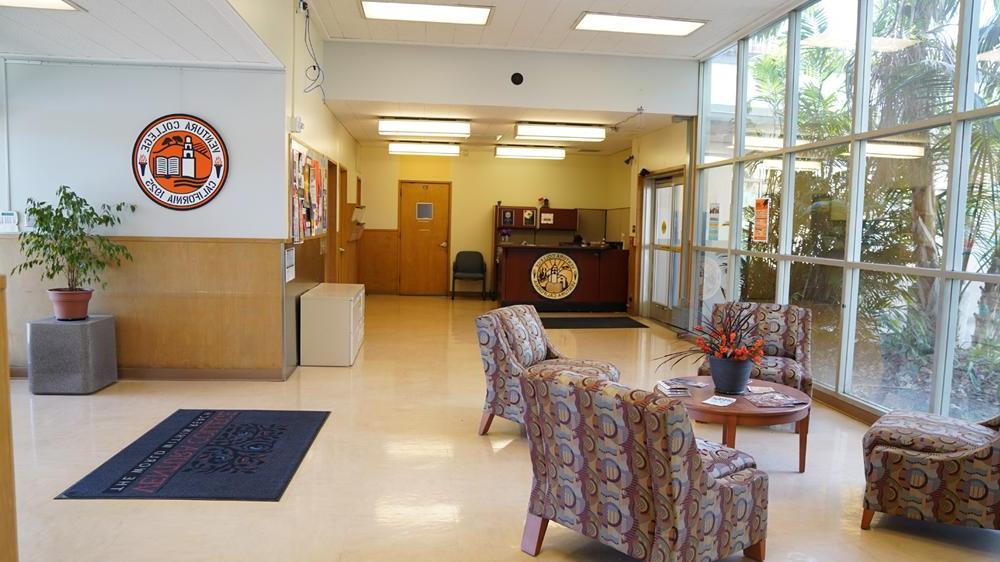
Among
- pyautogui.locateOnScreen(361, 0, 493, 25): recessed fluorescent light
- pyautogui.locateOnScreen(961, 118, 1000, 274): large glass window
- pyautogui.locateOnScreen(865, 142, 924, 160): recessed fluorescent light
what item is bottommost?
pyautogui.locateOnScreen(961, 118, 1000, 274): large glass window

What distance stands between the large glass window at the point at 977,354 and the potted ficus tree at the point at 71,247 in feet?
20.1

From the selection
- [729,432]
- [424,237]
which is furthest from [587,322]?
[729,432]

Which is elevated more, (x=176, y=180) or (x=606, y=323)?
(x=176, y=180)

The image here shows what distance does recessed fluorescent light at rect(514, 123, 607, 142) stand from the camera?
351 inches

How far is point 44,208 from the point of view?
550 cm

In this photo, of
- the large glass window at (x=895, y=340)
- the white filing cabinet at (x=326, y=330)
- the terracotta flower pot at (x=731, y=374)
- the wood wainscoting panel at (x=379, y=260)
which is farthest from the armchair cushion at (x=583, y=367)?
the wood wainscoting panel at (x=379, y=260)

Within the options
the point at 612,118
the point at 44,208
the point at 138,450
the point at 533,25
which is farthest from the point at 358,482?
the point at 612,118

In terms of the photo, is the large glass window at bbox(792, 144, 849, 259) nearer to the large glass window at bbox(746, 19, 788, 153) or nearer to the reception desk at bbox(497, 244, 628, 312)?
the large glass window at bbox(746, 19, 788, 153)

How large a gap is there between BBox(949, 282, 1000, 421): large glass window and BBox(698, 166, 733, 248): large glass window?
3417mm

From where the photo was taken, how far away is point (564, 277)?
10.7 metres

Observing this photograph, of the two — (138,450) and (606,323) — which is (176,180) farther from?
(606,323)

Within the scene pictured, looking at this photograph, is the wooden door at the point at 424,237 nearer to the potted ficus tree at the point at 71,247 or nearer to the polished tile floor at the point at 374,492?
the polished tile floor at the point at 374,492

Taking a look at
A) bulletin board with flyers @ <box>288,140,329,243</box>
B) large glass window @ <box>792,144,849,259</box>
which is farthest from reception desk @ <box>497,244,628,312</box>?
large glass window @ <box>792,144,849,259</box>

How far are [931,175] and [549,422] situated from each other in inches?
136
